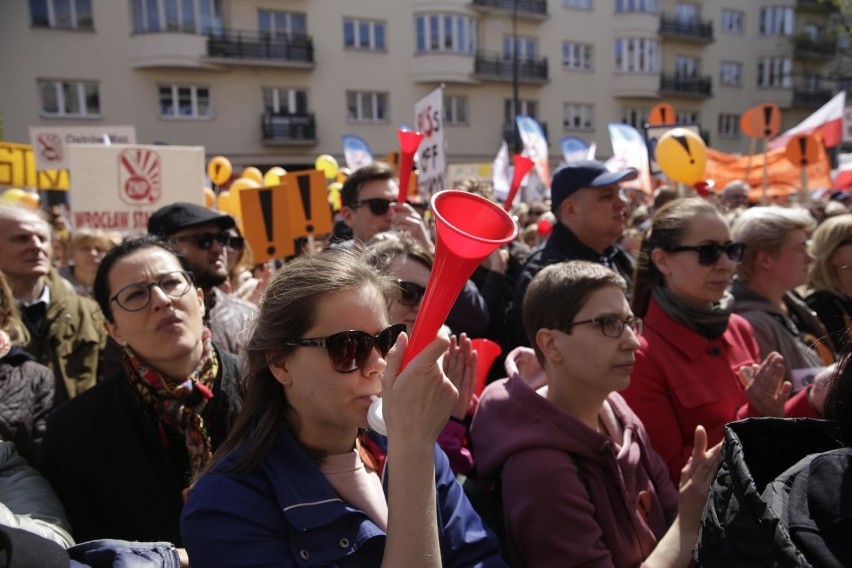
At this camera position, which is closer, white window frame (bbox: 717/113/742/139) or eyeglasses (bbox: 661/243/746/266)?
eyeglasses (bbox: 661/243/746/266)

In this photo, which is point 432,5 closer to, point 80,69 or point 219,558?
point 80,69

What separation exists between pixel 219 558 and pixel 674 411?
5.80ft

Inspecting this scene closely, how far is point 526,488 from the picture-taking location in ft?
5.91

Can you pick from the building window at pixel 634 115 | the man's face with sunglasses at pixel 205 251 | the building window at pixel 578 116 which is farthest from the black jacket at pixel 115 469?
the building window at pixel 634 115

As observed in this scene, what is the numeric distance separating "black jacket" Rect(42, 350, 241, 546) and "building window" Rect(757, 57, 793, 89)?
136 ft

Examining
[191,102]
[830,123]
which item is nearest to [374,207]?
[830,123]

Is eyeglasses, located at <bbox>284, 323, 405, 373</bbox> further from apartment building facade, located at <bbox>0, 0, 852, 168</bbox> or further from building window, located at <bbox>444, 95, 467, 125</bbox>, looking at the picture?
building window, located at <bbox>444, 95, 467, 125</bbox>

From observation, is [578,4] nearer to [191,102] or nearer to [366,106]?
[366,106]

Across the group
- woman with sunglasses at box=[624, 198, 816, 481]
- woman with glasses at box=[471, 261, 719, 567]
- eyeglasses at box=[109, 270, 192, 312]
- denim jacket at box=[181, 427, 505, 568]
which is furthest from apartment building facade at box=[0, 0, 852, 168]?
denim jacket at box=[181, 427, 505, 568]

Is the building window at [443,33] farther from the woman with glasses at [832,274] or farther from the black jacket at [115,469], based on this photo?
the black jacket at [115,469]

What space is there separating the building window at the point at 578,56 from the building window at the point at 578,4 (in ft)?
5.73

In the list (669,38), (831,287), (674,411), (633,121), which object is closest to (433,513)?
(674,411)

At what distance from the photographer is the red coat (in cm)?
239

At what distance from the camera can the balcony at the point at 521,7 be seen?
29234 mm
